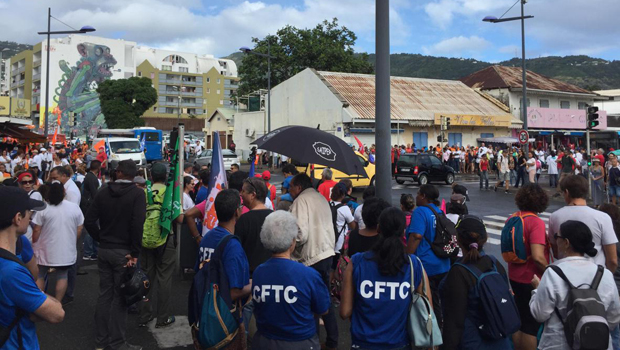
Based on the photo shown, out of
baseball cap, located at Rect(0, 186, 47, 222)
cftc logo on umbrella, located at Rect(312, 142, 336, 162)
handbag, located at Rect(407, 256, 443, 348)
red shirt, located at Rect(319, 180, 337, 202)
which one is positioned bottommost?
handbag, located at Rect(407, 256, 443, 348)

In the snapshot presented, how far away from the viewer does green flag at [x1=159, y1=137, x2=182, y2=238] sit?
5699 millimetres

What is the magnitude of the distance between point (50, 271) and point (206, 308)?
3.52m

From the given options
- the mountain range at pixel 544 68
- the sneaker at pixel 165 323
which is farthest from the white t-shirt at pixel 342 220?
the mountain range at pixel 544 68

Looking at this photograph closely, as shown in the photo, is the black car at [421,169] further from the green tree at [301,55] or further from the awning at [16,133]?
the green tree at [301,55]

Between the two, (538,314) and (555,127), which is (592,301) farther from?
(555,127)

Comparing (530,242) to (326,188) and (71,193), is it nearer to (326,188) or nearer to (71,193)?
(326,188)

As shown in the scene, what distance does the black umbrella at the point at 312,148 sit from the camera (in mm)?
4723

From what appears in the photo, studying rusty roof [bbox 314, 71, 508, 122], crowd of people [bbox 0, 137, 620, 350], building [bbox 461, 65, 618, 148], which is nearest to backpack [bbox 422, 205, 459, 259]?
crowd of people [bbox 0, 137, 620, 350]

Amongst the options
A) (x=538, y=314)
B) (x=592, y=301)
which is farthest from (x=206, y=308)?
(x=592, y=301)

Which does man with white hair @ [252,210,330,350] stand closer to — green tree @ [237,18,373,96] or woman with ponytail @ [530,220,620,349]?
woman with ponytail @ [530,220,620,349]

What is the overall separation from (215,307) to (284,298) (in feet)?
2.20

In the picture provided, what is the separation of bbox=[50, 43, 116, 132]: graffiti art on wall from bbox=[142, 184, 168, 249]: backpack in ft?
304

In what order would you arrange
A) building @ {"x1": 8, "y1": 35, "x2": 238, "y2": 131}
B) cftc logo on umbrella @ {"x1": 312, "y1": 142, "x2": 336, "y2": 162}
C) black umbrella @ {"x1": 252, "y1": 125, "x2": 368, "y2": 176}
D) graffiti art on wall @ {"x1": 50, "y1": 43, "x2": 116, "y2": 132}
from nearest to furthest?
black umbrella @ {"x1": 252, "y1": 125, "x2": 368, "y2": 176} → cftc logo on umbrella @ {"x1": 312, "y1": 142, "x2": 336, "y2": 162} → building @ {"x1": 8, "y1": 35, "x2": 238, "y2": 131} → graffiti art on wall @ {"x1": 50, "y1": 43, "x2": 116, "y2": 132}

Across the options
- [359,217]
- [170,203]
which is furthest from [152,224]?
[359,217]
